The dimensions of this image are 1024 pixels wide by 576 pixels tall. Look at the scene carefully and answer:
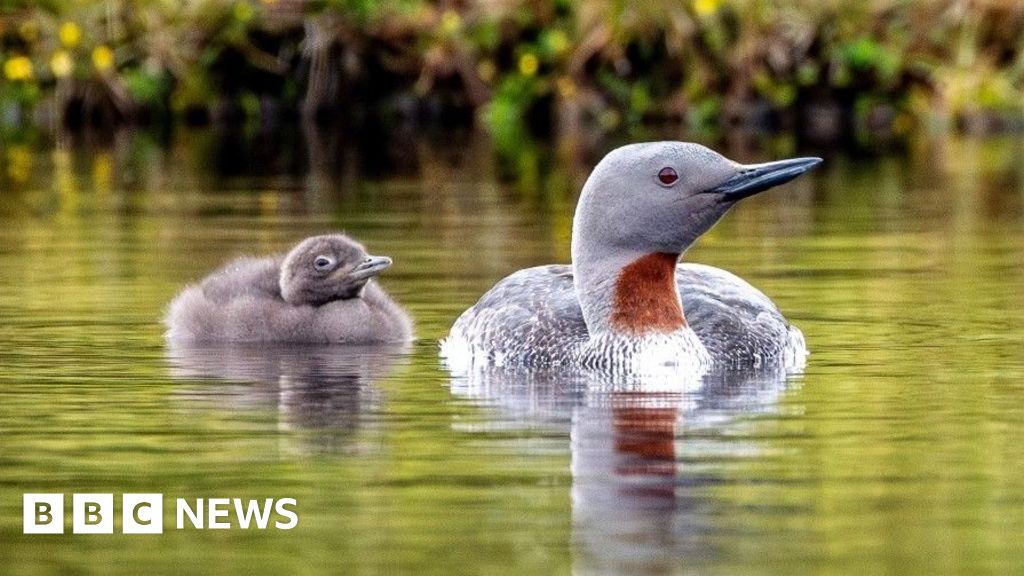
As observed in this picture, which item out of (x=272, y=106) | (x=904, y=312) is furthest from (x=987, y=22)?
(x=904, y=312)

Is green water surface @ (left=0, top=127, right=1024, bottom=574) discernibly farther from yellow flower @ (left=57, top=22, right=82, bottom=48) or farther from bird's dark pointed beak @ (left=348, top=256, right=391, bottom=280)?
yellow flower @ (left=57, top=22, right=82, bottom=48)

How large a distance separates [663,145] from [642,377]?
84 cm

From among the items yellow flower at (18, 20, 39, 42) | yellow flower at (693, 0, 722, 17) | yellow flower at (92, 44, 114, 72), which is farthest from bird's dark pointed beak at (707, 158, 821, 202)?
yellow flower at (18, 20, 39, 42)

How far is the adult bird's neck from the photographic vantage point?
363 inches

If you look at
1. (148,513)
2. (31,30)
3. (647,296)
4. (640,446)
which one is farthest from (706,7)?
(148,513)

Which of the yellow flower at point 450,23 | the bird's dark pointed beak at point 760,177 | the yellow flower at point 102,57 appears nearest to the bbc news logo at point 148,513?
the bird's dark pointed beak at point 760,177

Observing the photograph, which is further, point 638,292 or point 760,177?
point 638,292

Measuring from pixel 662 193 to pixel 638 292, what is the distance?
1.34 feet

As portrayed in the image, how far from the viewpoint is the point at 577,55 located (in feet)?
91.9

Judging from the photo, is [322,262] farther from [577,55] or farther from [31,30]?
[31,30]

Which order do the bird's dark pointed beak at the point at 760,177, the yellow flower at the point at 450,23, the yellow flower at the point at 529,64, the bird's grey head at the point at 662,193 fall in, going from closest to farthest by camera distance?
the bird's dark pointed beak at the point at 760,177
the bird's grey head at the point at 662,193
the yellow flower at the point at 450,23
the yellow flower at the point at 529,64

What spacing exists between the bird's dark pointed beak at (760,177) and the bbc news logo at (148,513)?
2778 mm

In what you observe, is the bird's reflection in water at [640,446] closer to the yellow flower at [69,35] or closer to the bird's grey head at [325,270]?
the bird's grey head at [325,270]

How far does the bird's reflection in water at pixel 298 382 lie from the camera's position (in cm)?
798
